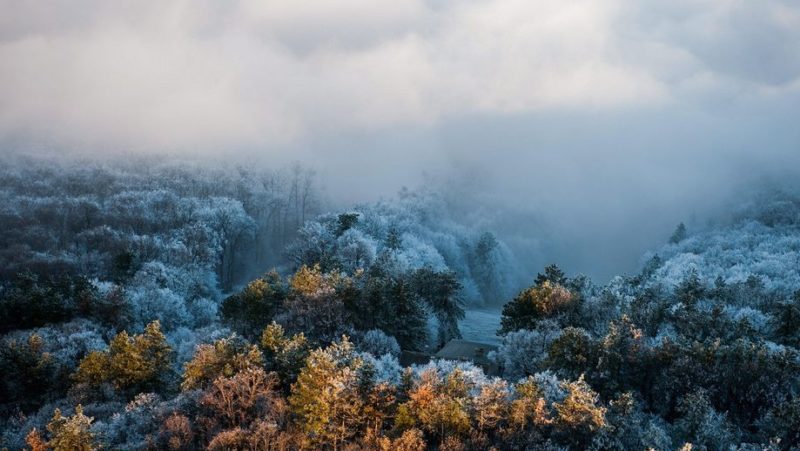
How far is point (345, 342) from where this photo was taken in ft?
138

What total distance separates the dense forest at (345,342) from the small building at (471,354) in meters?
1.12

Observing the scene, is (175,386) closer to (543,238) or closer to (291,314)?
(291,314)

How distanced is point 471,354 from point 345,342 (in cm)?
2146

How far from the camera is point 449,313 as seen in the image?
235 feet

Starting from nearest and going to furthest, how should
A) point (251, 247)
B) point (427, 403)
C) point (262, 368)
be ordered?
point (427, 403), point (262, 368), point (251, 247)

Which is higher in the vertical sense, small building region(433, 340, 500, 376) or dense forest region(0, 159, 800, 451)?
dense forest region(0, 159, 800, 451)

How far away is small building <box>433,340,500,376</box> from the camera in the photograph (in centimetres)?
5472

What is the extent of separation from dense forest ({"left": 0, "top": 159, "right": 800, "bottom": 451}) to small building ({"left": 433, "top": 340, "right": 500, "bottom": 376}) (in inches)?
44.1

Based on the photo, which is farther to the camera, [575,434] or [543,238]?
[543,238]

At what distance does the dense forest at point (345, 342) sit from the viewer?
116ft

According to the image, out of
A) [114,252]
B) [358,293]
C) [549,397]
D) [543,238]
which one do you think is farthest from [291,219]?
[549,397]

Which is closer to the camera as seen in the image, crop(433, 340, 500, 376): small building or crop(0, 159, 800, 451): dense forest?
crop(0, 159, 800, 451): dense forest

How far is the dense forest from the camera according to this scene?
35.3 meters

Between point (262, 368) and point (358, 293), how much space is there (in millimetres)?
21758
